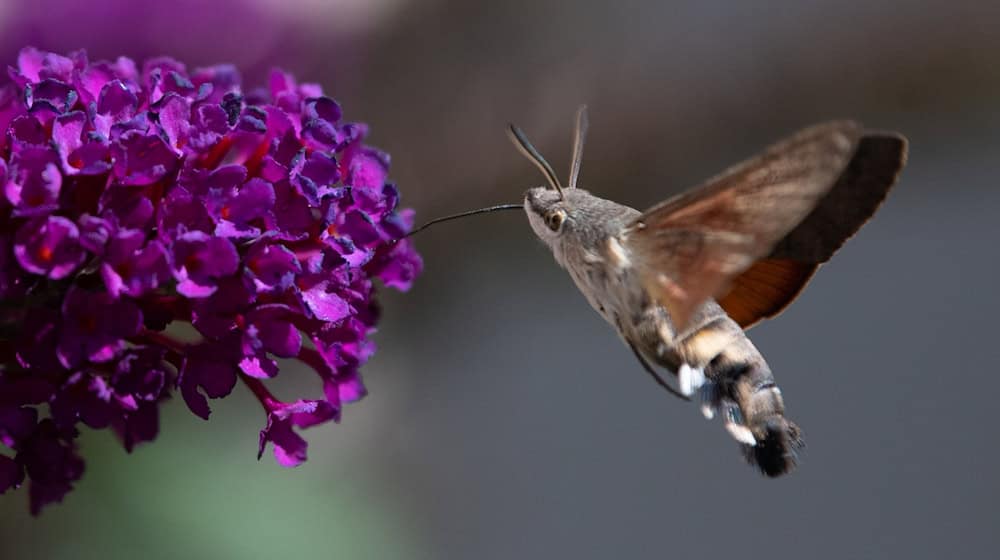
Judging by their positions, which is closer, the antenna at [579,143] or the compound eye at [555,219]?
the compound eye at [555,219]

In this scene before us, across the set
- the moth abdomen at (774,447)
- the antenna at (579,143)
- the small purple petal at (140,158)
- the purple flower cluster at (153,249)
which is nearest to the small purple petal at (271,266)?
the purple flower cluster at (153,249)

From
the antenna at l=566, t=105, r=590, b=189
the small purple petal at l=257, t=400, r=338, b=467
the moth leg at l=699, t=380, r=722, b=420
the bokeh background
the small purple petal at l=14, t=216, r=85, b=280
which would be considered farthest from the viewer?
the bokeh background

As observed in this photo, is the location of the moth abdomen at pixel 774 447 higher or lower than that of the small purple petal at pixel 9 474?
higher

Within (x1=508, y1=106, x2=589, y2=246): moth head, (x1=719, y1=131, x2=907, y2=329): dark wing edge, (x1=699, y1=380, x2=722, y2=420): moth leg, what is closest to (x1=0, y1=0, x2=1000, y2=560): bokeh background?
(x1=508, y1=106, x2=589, y2=246): moth head

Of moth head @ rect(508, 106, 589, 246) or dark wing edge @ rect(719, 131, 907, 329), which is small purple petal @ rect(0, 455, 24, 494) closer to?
moth head @ rect(508, 106, 589, 246)

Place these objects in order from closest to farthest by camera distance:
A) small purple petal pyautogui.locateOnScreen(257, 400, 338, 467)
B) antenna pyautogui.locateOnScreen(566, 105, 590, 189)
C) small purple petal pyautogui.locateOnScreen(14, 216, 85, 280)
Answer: small purple petal pyautogui.locateOnScreen(14, 216, 85, 280)
small purple petal pyautogui.locateOnScreen(257, 400, 338, 467)
antenna pyautogui.locateOnScreen(566, 105, 590, 189)

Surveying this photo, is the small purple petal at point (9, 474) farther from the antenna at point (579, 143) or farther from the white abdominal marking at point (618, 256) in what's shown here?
the antenna at point (579, 143)
